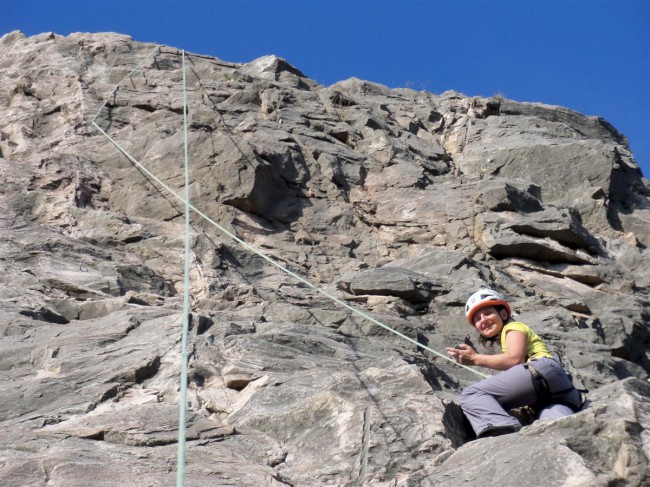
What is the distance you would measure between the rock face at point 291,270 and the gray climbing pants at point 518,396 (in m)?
0.26

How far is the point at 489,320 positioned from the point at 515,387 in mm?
722

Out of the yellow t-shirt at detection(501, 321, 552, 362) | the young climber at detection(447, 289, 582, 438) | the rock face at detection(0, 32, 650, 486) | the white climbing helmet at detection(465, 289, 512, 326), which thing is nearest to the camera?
the rock face at detection(0, 32, 650, 486)

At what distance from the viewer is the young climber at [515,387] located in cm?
695

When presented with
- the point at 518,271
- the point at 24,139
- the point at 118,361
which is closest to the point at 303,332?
the point at 118,361

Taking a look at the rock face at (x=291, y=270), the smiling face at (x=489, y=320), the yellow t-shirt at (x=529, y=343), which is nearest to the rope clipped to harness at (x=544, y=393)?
the yellow t-shirt at (x=529, y=343)

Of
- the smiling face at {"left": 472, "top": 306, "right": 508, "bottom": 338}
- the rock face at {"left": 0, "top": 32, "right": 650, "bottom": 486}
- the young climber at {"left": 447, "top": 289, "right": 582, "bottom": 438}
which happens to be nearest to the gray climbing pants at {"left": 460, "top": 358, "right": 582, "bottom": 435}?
the young climber at {"left": 447, "top": 289, "right": 582, "bottom": 438}

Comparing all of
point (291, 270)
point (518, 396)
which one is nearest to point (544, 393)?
point (518, 396)

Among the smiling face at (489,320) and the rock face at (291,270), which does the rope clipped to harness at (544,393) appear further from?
the smiling face at (489,320)

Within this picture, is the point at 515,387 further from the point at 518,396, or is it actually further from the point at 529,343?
the point at 529,343

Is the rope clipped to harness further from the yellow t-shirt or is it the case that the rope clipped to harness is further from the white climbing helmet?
the white climbing helmet

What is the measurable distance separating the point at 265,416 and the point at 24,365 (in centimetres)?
263

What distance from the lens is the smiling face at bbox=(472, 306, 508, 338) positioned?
7555 millimetres

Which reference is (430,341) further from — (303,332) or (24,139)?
(24,139)

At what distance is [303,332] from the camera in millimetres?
9062
